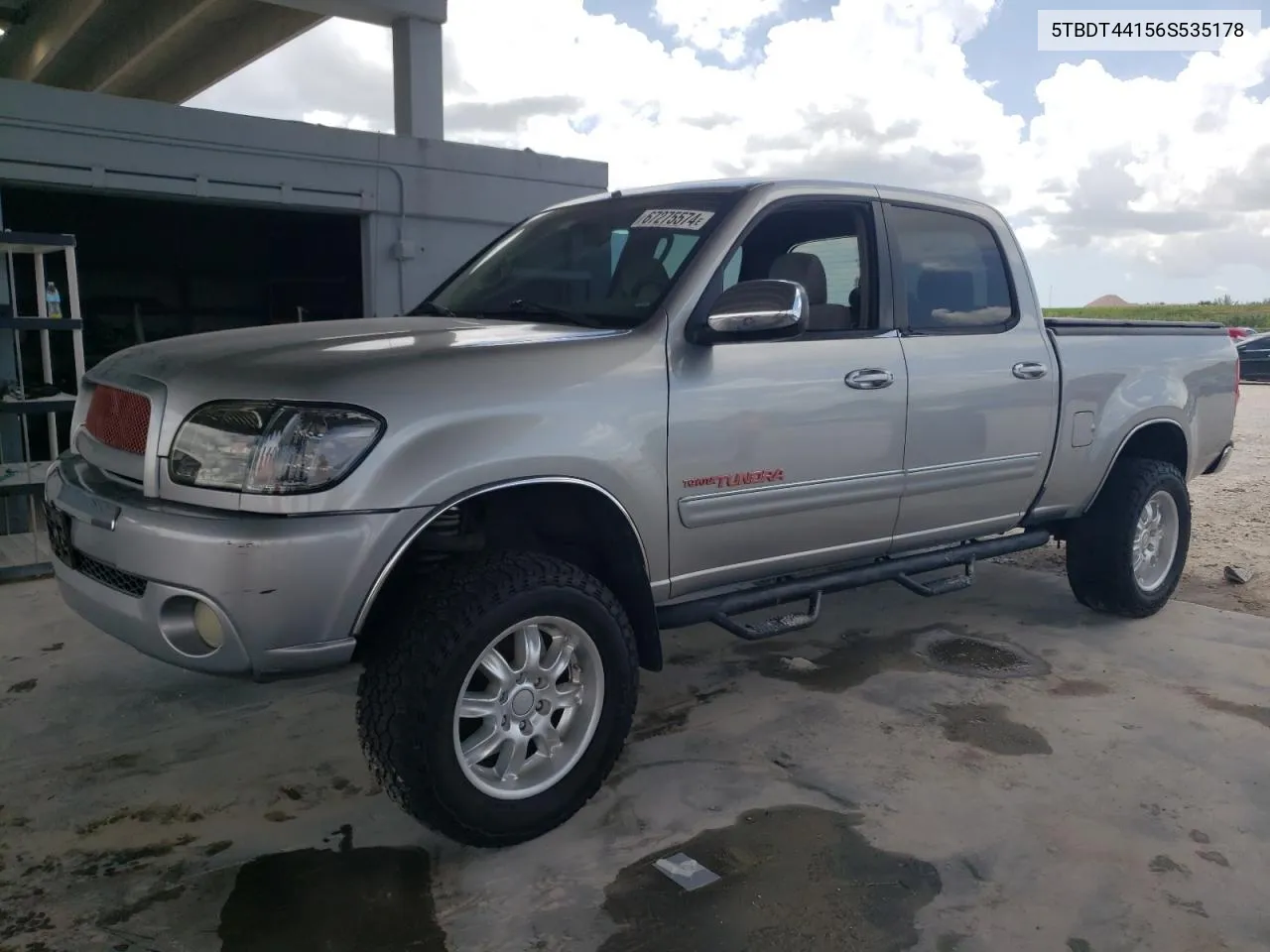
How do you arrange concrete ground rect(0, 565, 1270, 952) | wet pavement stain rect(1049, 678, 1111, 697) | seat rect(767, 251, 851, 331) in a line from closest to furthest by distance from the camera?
concrete ground rect(0, 565, 1270, 952), seat rect(767, 251, 851, 331), wet pavement stain rect(1049, 678, 1111, 697)

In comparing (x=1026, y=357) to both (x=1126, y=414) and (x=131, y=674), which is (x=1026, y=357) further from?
(x=131, y=674)

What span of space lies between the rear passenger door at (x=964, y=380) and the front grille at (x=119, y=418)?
2570mm

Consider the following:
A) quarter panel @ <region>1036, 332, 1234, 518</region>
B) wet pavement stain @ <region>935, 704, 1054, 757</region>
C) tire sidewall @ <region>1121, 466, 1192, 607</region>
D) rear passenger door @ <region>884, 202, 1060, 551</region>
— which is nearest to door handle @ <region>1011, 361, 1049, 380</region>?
rear passenger door @ <region>884, 202, 1060, 551</region>

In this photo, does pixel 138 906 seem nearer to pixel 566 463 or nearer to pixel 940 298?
pixel 566 463

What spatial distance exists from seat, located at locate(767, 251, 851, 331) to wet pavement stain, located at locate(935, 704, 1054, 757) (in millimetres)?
1517

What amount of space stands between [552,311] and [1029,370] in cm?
211

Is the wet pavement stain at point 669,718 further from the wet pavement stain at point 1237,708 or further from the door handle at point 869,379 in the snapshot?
the wet pavement stain at point 1237,708

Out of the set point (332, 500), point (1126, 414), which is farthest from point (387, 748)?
point (1126, 414)

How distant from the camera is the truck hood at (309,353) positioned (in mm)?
2510

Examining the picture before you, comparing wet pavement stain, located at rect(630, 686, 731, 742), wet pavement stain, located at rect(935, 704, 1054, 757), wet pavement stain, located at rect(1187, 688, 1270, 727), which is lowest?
wet pavement stain, located at rect(1187, 688, 1270, 727)

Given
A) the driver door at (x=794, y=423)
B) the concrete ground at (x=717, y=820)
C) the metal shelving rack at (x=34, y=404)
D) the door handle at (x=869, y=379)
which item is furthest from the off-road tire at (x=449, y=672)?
the metal shelving rack at (x=34, y=404)

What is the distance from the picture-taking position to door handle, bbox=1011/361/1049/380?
4.20 m

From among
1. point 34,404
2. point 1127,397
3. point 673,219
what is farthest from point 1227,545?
point 34,404

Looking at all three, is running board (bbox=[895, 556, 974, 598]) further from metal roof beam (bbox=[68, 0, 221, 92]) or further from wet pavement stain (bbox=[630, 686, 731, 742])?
metal roof beam (bbox=[68, 0, 221, 92])
